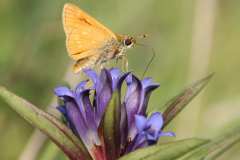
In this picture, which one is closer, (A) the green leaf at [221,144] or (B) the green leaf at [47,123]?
(B) the green leaf at [47,123]

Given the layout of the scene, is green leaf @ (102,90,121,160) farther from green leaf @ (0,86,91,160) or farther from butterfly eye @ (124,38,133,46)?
butterfly eye @ (124,38,133,46)

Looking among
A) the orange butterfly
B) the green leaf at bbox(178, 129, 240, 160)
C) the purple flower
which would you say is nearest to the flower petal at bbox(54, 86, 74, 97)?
the purple flower

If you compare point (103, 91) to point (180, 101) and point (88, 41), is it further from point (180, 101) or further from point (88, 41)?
point (88, 41)

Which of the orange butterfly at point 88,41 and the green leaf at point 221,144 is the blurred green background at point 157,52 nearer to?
the orange butterfly at point 88,41

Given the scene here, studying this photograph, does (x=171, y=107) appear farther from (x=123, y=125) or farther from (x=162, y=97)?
(x=162, y=97)

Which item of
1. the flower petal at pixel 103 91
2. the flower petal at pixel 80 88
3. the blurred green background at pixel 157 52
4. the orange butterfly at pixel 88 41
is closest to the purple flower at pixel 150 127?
the flower petal at pixel 103 91

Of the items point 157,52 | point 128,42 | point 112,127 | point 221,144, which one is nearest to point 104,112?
point 112,127
